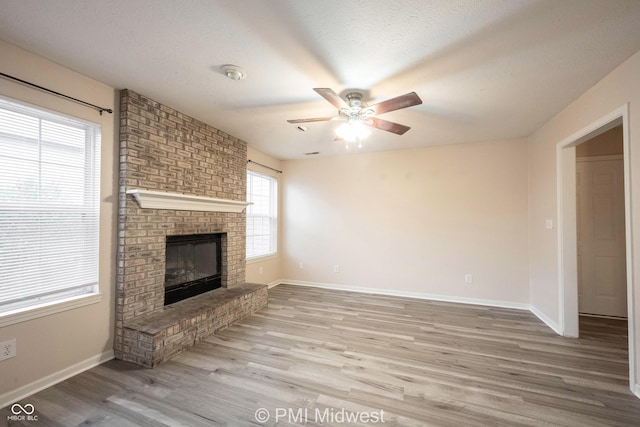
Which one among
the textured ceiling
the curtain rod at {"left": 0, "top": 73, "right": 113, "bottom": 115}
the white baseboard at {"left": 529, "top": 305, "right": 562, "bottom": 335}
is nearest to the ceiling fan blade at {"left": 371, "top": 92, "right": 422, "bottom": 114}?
the textured ceiling

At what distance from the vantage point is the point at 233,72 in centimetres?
221

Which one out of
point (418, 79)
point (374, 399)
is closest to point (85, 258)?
point (374, 399)

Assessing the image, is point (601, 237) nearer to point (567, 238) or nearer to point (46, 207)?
point (567, 238)

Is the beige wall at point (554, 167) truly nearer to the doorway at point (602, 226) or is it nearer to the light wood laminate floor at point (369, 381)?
the light wood laminate floor at point (369, 381)

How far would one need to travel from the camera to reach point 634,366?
2.02 meters

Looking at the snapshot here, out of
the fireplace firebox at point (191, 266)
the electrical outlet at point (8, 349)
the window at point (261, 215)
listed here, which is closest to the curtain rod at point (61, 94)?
the fireplace firebox at point (191, 266)

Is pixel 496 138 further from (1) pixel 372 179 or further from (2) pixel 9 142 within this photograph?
(2) pixel 9 142

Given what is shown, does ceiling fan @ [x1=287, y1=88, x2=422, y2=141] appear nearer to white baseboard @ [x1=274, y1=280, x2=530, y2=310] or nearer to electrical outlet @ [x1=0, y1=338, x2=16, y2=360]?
electrical outlet @ [x1=0, y1=338, x2=16, y2=360]

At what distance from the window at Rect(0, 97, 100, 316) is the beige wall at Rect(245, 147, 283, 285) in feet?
7.85

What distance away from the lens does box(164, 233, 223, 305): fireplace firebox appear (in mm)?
3160

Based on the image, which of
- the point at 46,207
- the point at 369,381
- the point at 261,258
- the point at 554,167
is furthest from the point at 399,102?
the point at 261,258

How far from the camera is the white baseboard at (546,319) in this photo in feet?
10.3

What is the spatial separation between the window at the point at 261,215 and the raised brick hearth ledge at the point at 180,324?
1.27 metres

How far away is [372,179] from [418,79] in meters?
2.65
